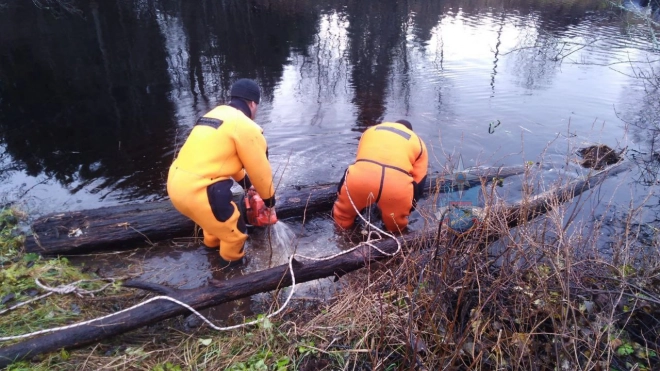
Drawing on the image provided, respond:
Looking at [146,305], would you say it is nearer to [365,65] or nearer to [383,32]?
[365,65]

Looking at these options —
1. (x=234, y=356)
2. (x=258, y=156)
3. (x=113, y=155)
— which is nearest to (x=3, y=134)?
(x=113, y=155)

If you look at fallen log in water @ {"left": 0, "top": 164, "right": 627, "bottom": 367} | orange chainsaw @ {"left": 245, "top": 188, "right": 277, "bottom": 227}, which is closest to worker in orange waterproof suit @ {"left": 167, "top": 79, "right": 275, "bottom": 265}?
orange chainsaw @ {"left": 245, "top": 188, "right": 277, "bottom": 227}

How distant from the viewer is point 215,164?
3.80 meters

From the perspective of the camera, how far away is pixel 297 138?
834cm

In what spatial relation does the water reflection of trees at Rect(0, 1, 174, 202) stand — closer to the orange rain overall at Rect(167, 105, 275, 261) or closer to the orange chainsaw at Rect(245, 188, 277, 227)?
the orange chainsaw at Rect(245, 188, 277, 227)

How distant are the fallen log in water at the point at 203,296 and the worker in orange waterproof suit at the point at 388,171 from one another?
0.54m

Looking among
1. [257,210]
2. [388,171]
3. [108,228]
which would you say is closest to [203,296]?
[257,210]

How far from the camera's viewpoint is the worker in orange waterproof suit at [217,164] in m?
3.77

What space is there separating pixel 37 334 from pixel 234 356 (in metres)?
1.48

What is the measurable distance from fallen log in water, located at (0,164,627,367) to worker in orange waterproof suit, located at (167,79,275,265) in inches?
28.2

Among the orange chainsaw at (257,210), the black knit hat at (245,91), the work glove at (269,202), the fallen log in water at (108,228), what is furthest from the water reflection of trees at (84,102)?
the black knit hat at (245,91)

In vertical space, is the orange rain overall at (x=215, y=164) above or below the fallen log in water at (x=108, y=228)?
above

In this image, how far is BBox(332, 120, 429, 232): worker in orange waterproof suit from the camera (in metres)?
4.51

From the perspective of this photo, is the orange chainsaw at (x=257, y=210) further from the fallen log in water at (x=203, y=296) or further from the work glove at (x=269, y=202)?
the fallen log in water at (x=203, y=296)
